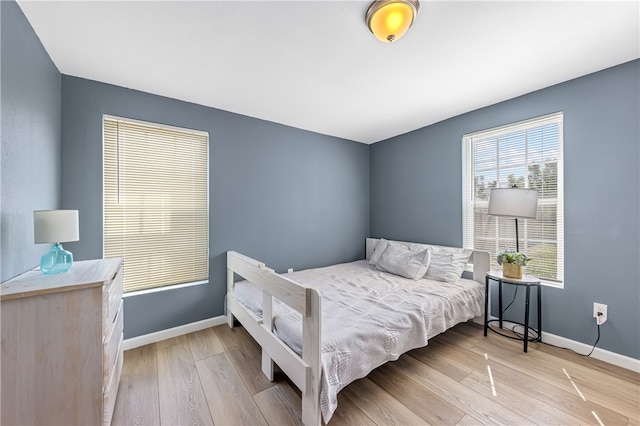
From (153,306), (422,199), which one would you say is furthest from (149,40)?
(422,199)

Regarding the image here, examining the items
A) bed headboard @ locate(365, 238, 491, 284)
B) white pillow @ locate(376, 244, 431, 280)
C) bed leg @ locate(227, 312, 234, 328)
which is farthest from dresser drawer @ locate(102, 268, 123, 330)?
bed headboard @ locate(365, 238, 491, 284)

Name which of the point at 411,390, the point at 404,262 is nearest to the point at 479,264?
the point at 404,262

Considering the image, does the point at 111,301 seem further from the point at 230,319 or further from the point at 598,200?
Result: the point at 598,200

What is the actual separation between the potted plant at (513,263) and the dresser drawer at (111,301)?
301 centimetres

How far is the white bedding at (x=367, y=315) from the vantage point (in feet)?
4.92

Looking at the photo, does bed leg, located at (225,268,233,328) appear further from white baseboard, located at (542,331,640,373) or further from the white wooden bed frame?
white baseboard, located at (542,331,640,373)

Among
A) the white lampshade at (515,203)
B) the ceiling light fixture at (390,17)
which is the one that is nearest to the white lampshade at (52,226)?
the ceiling light fixture at (390,17)

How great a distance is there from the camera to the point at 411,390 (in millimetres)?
1716

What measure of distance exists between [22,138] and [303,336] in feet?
6.45

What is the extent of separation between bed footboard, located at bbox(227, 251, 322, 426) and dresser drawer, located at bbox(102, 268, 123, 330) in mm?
876

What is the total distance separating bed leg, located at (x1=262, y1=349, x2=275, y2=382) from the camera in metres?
1.80

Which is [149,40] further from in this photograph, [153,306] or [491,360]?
[491,360]

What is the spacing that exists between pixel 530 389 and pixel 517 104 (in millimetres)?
2487

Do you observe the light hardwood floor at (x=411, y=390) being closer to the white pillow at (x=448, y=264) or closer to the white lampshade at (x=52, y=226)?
the white pillow at (x=448, y=264)
